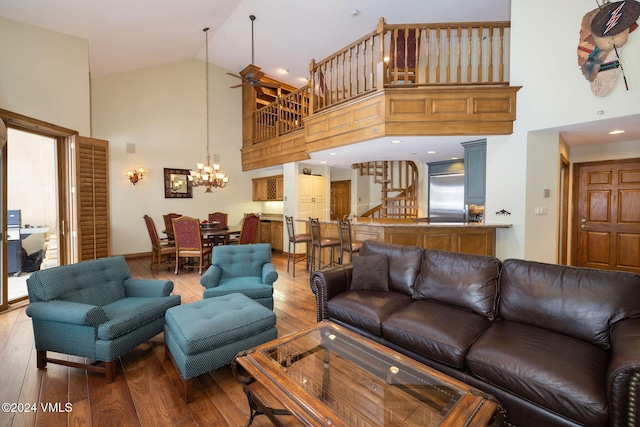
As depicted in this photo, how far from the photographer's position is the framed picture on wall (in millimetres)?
6996

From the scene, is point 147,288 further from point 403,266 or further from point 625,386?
point 625,386

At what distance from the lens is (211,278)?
3.02 meters

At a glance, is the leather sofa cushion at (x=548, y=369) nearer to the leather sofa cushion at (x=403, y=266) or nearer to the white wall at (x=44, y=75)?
the leather sofa cushion at (x=403, y=266)

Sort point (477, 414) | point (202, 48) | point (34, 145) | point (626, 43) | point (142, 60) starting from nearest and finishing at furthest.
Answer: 1. point (477, 414)
2. point (626, 43)
3. point (34, 145)
4. point (142, 60)
5. point (202, 48)

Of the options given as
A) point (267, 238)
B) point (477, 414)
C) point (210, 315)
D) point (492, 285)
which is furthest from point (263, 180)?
point (477, 414)

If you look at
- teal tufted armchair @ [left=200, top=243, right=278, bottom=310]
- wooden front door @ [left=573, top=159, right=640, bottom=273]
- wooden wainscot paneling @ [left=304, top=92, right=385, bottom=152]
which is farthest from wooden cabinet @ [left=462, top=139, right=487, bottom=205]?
teal tufted armchair @ [left=200, top=243, right=278, bottom=310]

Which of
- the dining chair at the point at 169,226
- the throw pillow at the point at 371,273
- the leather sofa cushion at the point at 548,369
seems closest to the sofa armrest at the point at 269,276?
the throw pillow at the point at 371,273

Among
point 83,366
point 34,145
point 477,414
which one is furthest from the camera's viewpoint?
point 34,145

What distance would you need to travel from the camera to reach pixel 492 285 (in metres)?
2.22

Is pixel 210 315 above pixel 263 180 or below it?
below

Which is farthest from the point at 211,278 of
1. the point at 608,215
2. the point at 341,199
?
the point at 341,199

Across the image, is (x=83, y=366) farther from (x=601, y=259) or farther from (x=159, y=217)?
(x=601, y=259)

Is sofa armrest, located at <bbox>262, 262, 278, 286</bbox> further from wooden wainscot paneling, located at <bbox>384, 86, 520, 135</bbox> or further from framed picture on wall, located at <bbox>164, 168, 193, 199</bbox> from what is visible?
framed picture on wall, located at <bbox>164, 168, 193, 199</bbox>

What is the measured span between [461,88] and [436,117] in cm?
52
